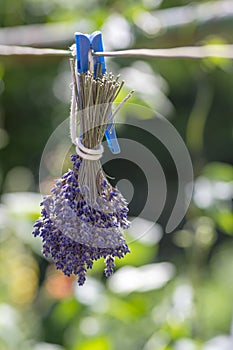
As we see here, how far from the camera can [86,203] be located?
800 mm

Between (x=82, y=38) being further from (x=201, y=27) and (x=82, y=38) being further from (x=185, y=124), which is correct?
(x=185, y=124)

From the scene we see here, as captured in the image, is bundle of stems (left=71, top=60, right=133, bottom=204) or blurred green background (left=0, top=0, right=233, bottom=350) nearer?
bundle of stems (left=71, top=60, right=133, bottom=204)

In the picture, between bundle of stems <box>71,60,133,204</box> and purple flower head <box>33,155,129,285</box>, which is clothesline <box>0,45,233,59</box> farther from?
purple flower head <box>33,155,129,285</box>

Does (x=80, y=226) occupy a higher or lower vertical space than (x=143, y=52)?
A: lower

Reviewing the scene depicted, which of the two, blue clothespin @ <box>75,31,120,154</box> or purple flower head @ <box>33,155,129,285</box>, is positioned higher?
blue clothespin @ <box>75,31,120,154</box>

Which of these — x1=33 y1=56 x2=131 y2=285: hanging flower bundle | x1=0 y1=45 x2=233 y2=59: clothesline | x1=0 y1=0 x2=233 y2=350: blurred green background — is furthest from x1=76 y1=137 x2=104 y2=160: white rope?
x1=0 y1=0 x2=233 y2=350: blurred green background

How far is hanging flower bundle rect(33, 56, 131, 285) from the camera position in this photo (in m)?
0.79

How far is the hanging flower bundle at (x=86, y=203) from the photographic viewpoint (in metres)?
0.79

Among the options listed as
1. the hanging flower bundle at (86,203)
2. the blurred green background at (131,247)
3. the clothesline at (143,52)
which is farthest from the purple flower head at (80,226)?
the blurred green background at (131,247)

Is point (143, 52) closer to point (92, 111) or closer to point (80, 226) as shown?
point (92, 111)

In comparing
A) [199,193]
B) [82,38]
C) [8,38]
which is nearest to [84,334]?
[199,193]

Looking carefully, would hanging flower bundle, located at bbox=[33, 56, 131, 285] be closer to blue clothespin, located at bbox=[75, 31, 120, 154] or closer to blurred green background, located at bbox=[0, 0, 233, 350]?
blue clothespin, located at bbox=[75, 31, 120, 154]

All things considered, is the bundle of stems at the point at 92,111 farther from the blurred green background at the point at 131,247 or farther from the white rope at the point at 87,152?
the blurred green background at the point at 131,247

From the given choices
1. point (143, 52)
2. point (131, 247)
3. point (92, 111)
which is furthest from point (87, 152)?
point (131, 247)
